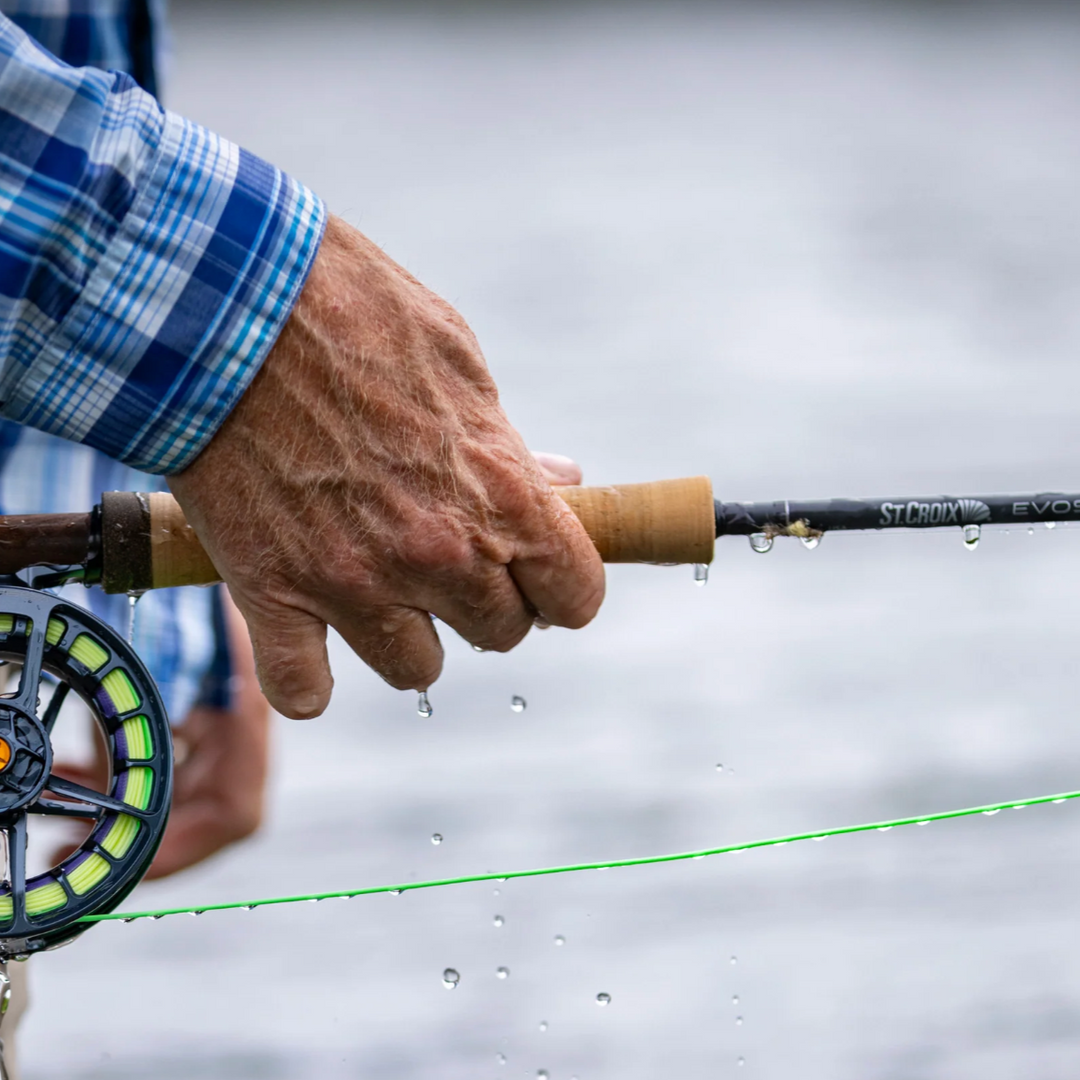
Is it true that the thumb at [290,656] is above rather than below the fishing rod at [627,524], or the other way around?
below

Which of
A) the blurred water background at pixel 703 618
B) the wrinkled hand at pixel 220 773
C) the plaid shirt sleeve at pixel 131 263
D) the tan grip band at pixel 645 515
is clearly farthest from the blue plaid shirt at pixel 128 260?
the wrinkled hand at pixel 220 773

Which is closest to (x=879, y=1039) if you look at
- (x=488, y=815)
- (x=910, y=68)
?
(x=488, y=815)

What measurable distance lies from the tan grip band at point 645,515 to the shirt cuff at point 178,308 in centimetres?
22

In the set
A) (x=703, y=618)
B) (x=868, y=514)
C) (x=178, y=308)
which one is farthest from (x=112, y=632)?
Result: (x=703, y=618)

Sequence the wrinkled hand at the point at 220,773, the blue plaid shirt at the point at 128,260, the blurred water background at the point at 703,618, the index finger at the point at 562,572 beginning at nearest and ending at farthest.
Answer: the blue plaid shirt at the point at 128,260
the index finger at the point at 562,572
the blurred water background at the point at 703,618
the wrinkled hand at the point at 220,773

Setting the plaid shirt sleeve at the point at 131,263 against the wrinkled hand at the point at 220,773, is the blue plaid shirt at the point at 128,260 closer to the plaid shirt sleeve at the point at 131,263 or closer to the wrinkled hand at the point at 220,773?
the plaid shirt sleeve at the point at 131,263

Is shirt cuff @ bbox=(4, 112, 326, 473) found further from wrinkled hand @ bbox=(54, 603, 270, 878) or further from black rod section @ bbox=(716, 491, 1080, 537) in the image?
wrinkled hand @ bbox=(54, 603, 270, 878)

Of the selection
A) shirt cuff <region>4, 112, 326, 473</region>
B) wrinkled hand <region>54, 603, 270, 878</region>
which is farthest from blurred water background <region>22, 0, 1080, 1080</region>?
shirt cuff <region>4, 112, 326, 473</region>

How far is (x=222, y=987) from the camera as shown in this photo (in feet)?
4.50

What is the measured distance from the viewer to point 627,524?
0.85 metres

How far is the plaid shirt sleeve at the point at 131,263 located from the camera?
0.68m

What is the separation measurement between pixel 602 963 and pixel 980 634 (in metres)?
1.92

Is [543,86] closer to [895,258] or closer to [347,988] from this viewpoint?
[895,258]

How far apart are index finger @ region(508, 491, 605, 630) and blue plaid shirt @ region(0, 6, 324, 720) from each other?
189 mm
